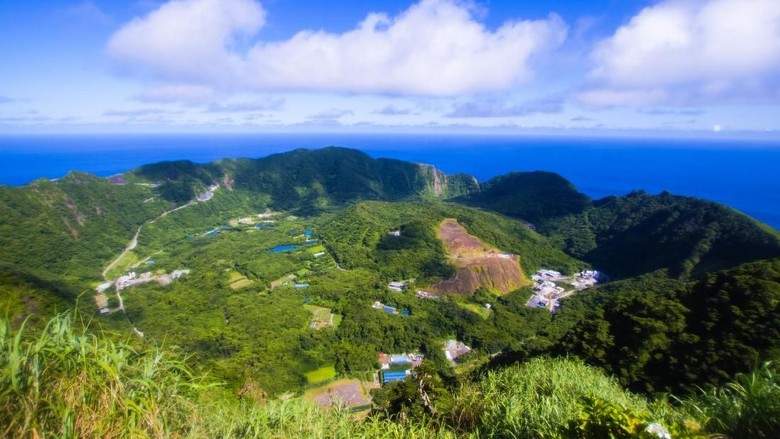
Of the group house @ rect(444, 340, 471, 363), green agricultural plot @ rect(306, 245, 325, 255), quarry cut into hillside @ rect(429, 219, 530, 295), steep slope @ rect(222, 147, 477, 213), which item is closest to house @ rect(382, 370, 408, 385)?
house @ rect(444, 340, 471, 363)

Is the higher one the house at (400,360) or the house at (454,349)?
the house at (400,360)

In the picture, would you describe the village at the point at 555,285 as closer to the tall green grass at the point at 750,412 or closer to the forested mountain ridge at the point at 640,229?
the forested mountain ridge at the point at 640,229

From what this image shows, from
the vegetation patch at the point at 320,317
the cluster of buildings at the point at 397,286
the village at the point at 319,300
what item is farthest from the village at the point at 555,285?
the vegetation patch at the point at 320,317

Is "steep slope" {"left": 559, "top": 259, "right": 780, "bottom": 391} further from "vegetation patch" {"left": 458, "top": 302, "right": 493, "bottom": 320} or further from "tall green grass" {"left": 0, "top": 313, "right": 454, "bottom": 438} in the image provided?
"tall green grass" {"left": 0, "top": 313, "right": 454, "bottom": 438}

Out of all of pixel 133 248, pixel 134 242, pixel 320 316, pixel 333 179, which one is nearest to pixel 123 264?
pixel 133 248

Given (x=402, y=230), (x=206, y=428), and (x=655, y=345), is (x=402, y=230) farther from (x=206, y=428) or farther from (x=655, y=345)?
(x=206, y=428)

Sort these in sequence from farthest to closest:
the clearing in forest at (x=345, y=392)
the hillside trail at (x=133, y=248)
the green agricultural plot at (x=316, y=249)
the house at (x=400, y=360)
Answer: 1. the green agricultural plot at (x=316, y=249)
2. the hillside trail at (x=133, y=248)
3. the house at (x=400, y=360)
4. the clearing in forest at (x=345, y=392)

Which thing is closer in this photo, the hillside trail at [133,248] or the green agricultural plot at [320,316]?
the hillside trail at [133,248]
